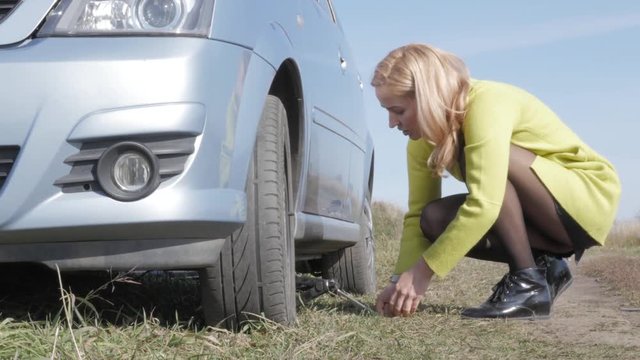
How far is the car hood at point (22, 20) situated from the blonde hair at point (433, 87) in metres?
1.32

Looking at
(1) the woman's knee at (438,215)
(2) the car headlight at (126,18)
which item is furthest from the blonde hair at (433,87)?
(2) the car headlight at (126,18)

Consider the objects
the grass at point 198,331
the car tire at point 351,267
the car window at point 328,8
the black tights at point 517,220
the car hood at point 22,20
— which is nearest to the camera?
the grass at point 198,331

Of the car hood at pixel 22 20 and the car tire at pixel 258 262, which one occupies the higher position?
the car hood at pixel 22 20

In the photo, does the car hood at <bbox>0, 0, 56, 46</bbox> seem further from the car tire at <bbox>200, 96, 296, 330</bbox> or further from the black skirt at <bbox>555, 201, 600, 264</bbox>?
the black skirt at <bbox>555, 201, 600, 264</bbox>

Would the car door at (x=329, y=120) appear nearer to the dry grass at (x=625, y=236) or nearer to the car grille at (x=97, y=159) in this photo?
the car grille at (x=97, y=159)

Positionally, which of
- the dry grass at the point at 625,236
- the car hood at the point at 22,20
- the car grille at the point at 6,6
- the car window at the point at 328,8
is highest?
the car window at the point at 328,8

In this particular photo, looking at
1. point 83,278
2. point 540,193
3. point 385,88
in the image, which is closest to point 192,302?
point 83,278

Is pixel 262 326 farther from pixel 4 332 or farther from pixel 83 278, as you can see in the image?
pixel 83 278

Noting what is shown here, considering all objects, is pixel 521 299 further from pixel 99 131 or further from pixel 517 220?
pixel 99 131

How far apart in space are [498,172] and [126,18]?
144cm

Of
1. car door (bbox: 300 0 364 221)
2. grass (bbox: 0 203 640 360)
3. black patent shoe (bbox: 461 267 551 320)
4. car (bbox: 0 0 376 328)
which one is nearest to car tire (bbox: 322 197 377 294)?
car door (bbox: 300 0 364 221)

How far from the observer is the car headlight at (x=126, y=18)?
2.75m

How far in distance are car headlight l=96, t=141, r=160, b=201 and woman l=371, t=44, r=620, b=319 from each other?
120 cm

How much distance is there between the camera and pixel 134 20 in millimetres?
2760
